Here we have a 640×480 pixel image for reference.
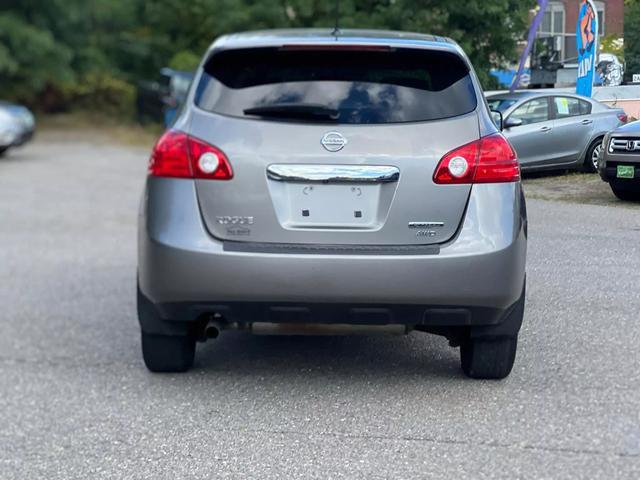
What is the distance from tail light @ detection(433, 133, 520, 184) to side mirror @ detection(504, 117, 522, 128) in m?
0.63

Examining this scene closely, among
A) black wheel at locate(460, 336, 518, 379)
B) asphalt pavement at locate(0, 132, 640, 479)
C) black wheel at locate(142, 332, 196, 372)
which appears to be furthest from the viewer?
black wheel at locate(142, 332, 196, 372)

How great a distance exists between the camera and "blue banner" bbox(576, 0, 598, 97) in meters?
3.20

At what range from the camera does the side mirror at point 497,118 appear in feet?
12.6

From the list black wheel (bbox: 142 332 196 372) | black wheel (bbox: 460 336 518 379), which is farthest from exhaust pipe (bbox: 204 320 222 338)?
black wheel (bbox: 460 336 518 379)

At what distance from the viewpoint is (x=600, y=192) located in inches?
123

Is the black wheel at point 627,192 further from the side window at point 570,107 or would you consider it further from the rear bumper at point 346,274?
the rear bumper at point 346,274

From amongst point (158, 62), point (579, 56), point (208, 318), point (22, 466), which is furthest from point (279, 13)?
→ point (158, 62)

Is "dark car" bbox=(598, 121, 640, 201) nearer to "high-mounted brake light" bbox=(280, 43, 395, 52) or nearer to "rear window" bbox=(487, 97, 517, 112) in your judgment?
"rear window" bbox=(487, 97, 517, 112)

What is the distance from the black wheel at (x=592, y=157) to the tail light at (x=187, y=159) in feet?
6.19

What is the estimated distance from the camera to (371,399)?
5.12 meters

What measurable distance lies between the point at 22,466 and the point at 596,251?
248 cm

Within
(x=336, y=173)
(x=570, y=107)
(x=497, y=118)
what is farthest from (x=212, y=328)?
(x=570, y=107)

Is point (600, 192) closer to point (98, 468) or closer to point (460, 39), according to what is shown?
point (460, 39)

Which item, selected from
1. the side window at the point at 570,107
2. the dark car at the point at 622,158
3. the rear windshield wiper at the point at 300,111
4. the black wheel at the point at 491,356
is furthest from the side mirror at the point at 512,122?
the black wheel at the point at 491,356
